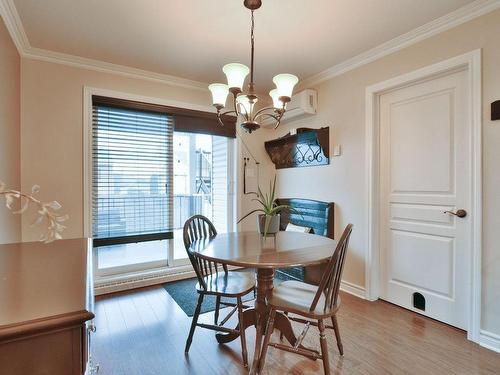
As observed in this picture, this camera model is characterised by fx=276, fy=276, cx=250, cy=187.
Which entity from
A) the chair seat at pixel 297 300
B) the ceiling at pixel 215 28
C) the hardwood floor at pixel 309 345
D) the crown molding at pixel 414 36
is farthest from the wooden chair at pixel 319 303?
the crown molding at pixel 414 36

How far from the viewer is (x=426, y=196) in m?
2.35

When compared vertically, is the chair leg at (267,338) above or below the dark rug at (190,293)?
above

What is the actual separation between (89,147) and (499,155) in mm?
3436

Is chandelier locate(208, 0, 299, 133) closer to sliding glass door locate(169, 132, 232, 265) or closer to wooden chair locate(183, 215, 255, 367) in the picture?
wooden chair locate(183, 215, 255, 367)

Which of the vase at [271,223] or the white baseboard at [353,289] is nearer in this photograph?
the vase at [271,223]

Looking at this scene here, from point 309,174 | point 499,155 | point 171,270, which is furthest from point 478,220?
point 171,270

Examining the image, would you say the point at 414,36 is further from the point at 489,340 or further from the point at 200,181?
the point at 200,181

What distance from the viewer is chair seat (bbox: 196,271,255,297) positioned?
1.82 m

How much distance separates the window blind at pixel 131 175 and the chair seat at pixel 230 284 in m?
1.37

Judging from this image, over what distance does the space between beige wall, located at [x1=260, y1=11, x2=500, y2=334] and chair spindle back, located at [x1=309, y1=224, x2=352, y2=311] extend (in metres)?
1.19

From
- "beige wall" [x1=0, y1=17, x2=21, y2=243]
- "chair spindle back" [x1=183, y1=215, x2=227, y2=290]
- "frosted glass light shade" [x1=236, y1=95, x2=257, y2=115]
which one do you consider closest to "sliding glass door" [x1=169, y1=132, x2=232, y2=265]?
"chair spindle back" [x1=183, y1=215, x2=227, y2=290]

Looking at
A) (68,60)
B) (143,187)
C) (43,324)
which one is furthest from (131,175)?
(43,324)

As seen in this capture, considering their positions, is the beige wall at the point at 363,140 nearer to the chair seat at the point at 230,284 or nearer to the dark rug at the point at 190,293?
the dark rug at the point at 190,293

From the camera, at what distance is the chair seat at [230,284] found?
71.5 inches
